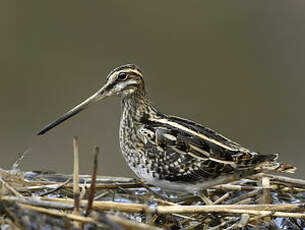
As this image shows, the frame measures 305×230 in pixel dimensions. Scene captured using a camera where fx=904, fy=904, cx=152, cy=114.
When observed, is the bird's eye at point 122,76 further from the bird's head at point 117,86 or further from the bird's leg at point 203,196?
the bird's leg at point 203,196

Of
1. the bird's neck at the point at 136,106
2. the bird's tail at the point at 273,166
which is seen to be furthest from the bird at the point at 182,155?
the bird's neck at the point at 136,106

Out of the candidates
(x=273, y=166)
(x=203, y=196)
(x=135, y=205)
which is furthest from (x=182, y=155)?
(x=135, y=205)

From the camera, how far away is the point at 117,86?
563cm

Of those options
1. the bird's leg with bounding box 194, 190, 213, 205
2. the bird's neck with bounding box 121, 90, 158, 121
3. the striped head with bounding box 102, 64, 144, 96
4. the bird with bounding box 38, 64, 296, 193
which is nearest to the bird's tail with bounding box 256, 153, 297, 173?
the bird with bounding box 38, 64, 296, 193

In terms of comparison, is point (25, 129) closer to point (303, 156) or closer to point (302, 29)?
point (303, 156)

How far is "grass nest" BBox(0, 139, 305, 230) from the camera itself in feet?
13.0

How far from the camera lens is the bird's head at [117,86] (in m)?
5.54

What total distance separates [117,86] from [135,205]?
1460mm

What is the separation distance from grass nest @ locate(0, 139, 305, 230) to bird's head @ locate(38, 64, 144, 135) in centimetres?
41

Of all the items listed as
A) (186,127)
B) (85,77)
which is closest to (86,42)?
(85,77)

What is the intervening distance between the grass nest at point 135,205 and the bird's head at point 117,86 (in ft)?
1.33

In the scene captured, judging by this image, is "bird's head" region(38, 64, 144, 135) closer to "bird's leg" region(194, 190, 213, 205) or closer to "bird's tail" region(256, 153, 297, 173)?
"bird's leg" region(194, 190, 213, 205)

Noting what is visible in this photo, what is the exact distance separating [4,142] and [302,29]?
4.80 meters

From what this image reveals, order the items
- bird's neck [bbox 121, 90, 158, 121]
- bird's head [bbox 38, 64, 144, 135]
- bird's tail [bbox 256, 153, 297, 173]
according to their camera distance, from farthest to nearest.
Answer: bird's neck [bbox 121, 90, 158, 121], bird's head [bbox 38, 64, 144, 135], bird's tail [bbox 256, 153, 297, 173]
